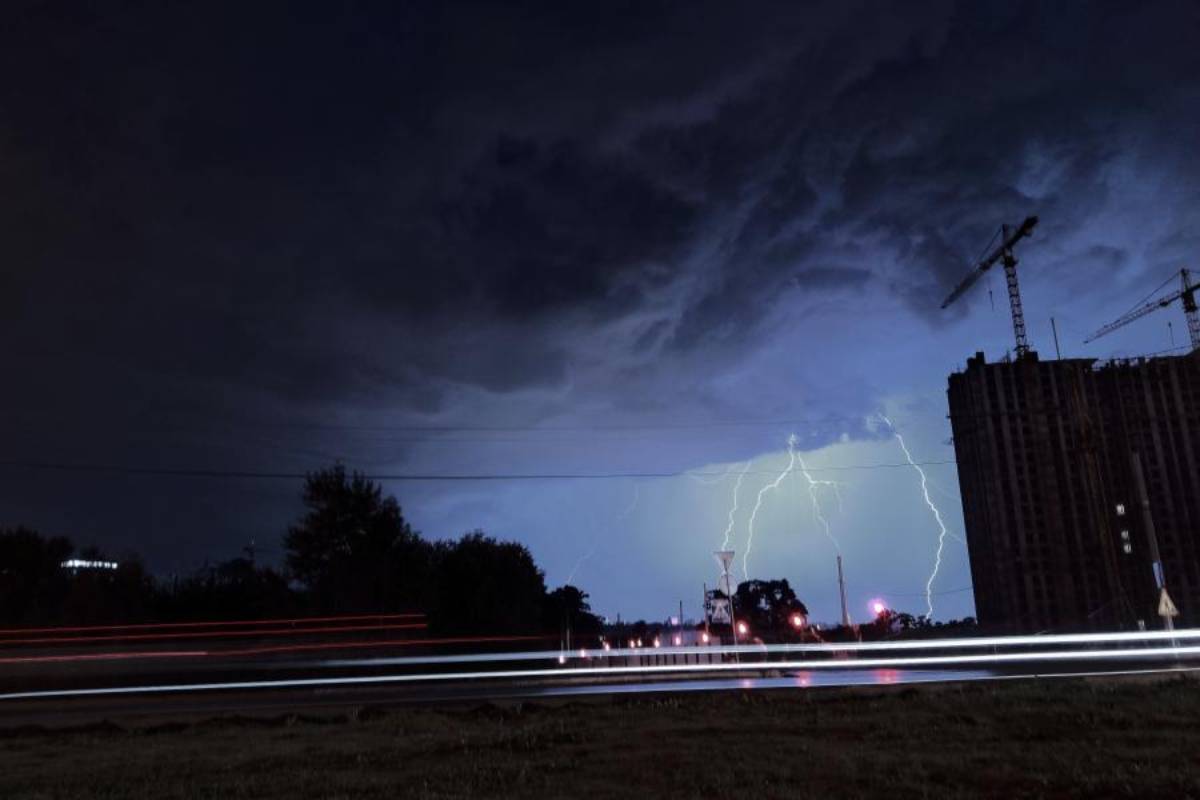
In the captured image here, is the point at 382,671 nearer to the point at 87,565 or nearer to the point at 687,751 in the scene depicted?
the point at 687,751

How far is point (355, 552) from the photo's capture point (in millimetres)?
48281

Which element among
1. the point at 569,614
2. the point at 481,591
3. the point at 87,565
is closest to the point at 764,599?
the point at 569,614

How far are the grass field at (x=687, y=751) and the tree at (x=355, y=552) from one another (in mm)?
31608

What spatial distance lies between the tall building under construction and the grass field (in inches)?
2353

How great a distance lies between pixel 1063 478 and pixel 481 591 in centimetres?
5234

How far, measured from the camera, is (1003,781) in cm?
764

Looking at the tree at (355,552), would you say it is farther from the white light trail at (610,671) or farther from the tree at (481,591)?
the white light trail at (610,671)

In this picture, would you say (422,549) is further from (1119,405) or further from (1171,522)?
(1171,522)

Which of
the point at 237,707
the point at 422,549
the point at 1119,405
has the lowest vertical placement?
the point at 237,707

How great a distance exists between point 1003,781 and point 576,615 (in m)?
97.3

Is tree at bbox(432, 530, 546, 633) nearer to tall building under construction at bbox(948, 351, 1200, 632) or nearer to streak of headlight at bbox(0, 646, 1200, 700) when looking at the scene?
streak of headlight at bbox(0, 646, 1200, 700)

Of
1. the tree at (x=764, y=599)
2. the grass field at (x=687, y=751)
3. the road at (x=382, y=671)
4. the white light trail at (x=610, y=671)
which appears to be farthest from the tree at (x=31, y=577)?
the tree at (x=764, y=599)

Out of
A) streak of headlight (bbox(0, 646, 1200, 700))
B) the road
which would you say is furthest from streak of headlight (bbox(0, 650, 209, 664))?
streak of headlight (bbox(0, 646, 1200, 700))

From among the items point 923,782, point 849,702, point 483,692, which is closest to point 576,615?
point 483,692
